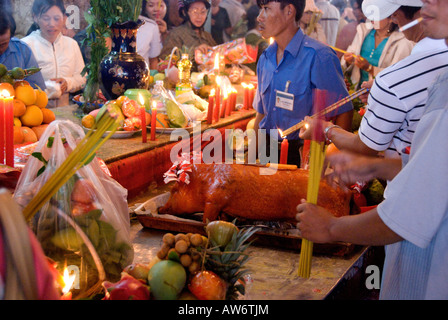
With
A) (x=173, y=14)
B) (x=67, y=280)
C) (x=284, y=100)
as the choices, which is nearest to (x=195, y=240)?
(x=67, y=280)

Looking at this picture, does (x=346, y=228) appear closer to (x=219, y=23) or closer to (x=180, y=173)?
(x=180, y=173)

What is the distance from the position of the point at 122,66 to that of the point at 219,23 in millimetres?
4865

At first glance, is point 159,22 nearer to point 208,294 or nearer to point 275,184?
point 275,184

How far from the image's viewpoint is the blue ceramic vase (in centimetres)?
306

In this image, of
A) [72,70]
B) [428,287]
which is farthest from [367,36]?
[428,287]

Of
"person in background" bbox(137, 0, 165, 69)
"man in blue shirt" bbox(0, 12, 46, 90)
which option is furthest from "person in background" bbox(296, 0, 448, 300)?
"person in background" bbox(137, 0, 165, 69)

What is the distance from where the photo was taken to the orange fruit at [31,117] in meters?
2.50

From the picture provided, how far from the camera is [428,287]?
4.01 feet

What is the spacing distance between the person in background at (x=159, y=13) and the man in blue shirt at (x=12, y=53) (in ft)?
7.49

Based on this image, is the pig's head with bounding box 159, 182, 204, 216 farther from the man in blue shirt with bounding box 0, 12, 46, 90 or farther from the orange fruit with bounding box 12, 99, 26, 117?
the man in blue shirt with bounding box 0, 12, 46, 90

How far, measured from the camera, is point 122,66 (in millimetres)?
3061

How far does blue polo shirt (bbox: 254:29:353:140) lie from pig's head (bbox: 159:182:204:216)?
102 centimetres

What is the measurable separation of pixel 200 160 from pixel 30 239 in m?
1.33

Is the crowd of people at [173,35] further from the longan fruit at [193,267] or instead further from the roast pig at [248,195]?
the longan fruit at [193,267]
